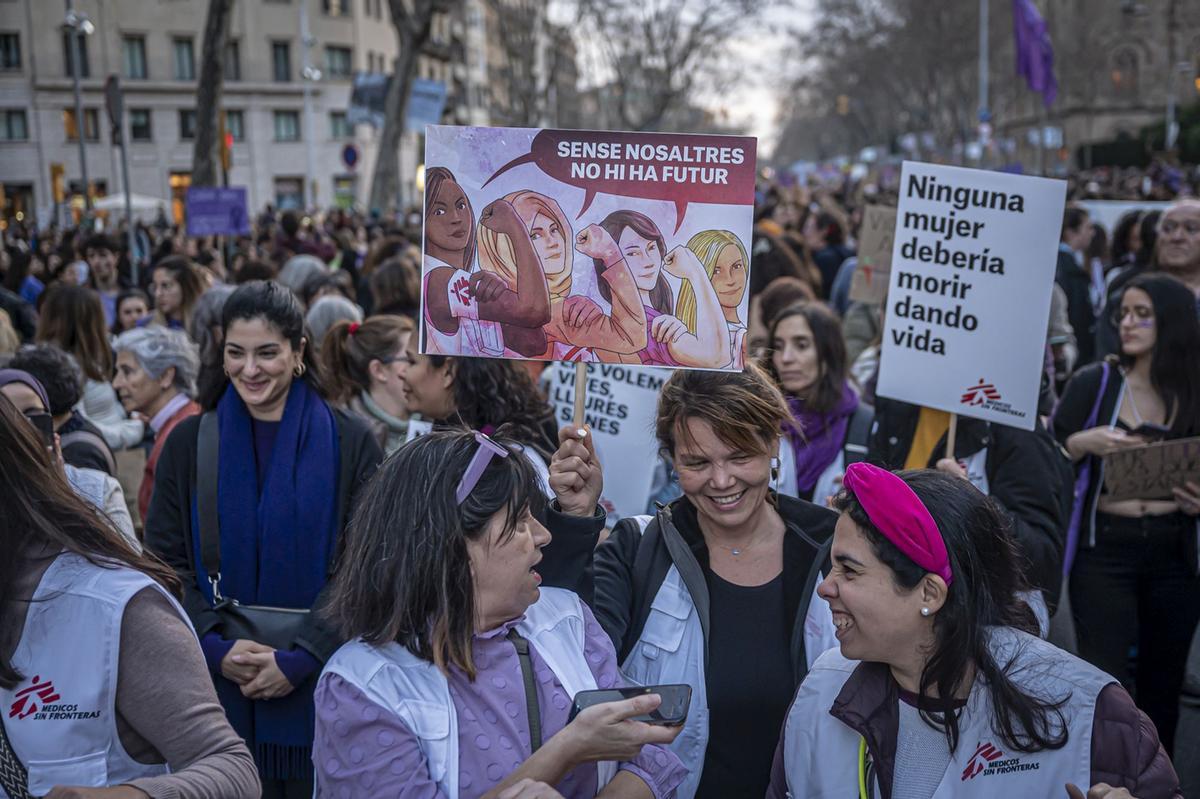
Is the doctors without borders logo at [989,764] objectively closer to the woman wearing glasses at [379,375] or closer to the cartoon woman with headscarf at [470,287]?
the cartoon woman with headscarf at [470,287]

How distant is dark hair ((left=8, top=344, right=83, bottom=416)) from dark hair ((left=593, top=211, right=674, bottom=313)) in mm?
2460

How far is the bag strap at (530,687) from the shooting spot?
8.20ft

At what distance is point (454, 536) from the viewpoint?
8.21ft

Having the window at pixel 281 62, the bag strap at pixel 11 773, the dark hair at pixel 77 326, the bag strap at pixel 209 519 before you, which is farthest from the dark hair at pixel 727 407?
the window at pixel 281 62

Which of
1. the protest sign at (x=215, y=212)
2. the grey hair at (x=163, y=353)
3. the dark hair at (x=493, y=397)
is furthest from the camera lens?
the protest sign at (x=215, y=212)

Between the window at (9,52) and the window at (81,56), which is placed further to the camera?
the window at (81,56)

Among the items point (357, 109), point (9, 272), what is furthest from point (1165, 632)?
point (357, 109)

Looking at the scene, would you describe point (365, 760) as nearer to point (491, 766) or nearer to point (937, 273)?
point (491, 766)

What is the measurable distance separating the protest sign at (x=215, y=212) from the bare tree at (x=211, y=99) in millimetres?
5620

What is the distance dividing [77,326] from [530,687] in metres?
5.30

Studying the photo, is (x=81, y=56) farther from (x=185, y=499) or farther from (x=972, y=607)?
(x=972, y=607)

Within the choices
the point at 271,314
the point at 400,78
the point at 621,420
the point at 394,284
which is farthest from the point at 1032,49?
the point at 271,314

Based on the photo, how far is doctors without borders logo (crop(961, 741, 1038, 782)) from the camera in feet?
8.08

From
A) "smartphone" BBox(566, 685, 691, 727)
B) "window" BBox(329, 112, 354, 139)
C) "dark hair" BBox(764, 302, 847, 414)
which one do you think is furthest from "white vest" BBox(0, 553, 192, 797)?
"window" BBox(329, 112, 354, 139)
